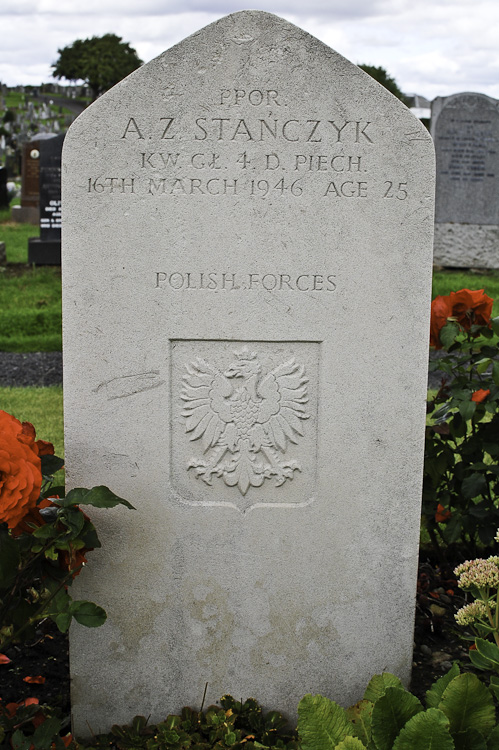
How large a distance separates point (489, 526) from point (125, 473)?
1586 mm

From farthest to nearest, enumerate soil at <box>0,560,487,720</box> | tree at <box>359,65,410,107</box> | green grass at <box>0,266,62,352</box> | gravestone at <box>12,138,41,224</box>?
tree at <box>359,65,410,107</box> < gravestone at <box>12,138,41,224</box> < green grass at <box>0,266,62,352</box> < soil at <box>0,560,487,720</box>

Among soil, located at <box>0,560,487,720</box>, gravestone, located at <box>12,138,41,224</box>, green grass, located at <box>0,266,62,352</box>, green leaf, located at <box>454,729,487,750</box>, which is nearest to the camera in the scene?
green leaf, located at <box>454,729,487,750</box>

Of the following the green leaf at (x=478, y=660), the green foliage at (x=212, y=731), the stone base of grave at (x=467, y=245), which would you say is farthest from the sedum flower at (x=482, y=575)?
the stone base of grave at (x=467, y=245)

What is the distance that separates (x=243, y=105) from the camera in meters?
2.25

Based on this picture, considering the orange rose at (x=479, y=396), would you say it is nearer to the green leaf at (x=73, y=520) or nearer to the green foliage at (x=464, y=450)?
the green foliage at (x=464, y=450)

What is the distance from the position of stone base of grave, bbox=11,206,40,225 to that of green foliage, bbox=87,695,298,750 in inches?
530

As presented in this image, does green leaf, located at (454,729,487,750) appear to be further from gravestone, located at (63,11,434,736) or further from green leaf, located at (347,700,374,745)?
gravestone, located at (63,11,434,736)

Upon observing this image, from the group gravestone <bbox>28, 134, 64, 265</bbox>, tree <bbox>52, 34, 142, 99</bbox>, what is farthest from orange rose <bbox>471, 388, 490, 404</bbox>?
tree <bbox>52, 34, 142, 99</bbox>

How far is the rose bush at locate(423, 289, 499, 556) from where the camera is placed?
3.01 m

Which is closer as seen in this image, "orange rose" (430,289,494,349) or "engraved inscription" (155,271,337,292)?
"engraved inscription" (155,271,337,292)

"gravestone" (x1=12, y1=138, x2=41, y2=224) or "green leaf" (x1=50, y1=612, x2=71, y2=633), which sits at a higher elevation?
"gravestone" (x1=12, y1=138, x2=41, y2=224)

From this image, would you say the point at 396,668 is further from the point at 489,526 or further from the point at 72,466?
the point at 72,466

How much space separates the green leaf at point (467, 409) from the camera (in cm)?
295

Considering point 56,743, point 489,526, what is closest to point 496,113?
point 489,526
